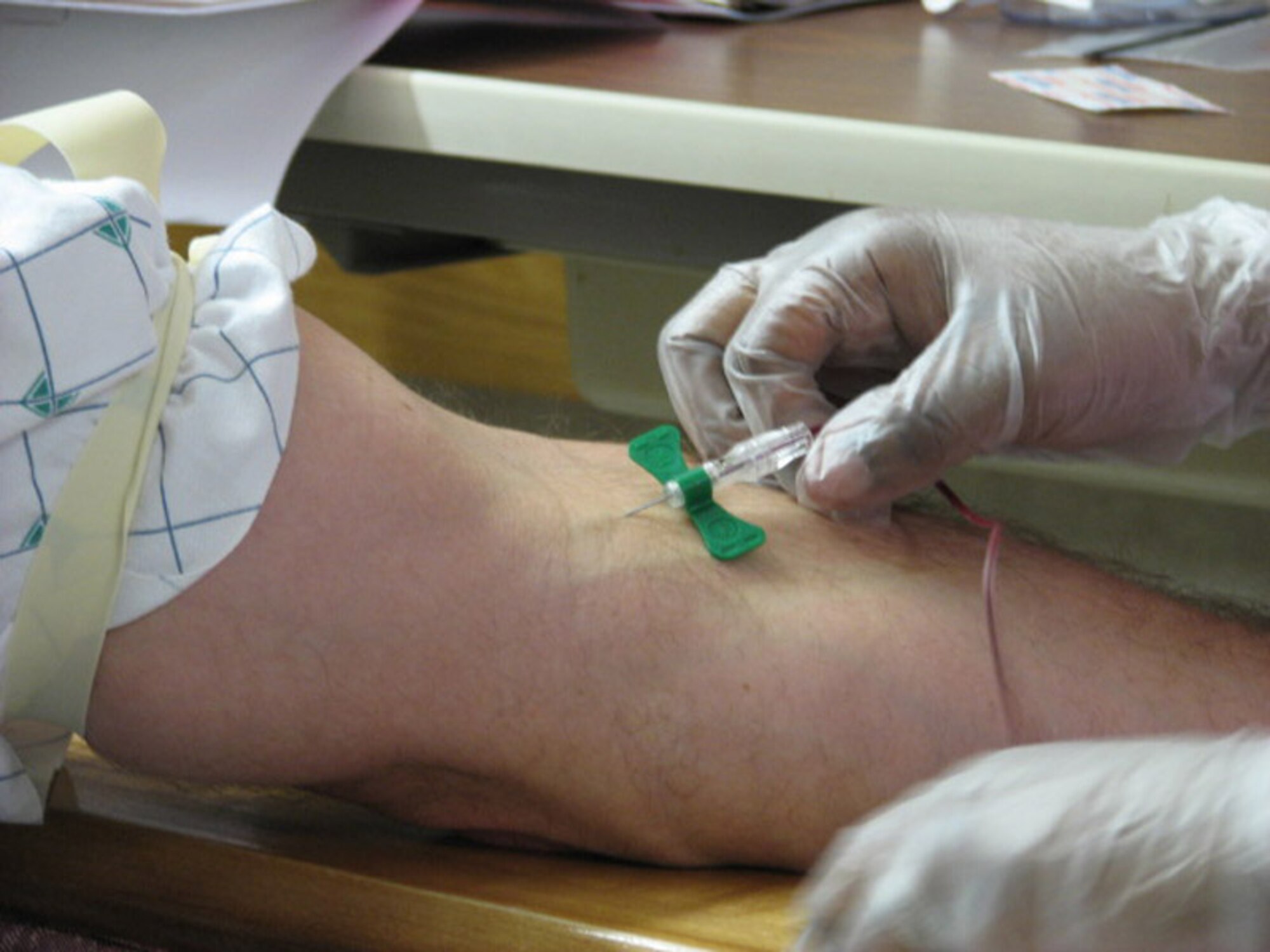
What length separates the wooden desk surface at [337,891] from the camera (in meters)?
0.71

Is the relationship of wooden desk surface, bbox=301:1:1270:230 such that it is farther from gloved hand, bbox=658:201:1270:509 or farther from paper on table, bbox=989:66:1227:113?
gloved hand, bbox=658:201:1270:509

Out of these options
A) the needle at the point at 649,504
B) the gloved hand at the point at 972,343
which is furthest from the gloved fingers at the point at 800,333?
the needle at the point at 649,504

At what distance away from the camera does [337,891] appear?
28.6 inches

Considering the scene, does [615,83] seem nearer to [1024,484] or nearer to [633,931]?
[1024,484]

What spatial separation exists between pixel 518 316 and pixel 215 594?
1646mm

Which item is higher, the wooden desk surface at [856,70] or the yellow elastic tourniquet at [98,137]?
the yellow elastic tourniquet at [98,137]

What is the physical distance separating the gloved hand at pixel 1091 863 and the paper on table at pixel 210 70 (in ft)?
2.87

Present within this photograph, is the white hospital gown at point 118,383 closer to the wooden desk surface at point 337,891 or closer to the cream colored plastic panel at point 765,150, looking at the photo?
the wooden desk surface at point 337,891

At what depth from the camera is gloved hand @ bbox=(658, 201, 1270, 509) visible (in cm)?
91

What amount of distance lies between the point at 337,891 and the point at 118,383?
10.1 inches

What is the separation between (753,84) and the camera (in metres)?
1.30

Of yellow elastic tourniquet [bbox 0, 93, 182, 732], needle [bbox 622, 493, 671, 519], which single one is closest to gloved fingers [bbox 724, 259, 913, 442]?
needle [bbox 622, 493, 671, 519]

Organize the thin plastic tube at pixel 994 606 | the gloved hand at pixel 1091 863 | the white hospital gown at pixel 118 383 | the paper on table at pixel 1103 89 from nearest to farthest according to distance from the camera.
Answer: the gloved hand at pixel 1091 863 → the white hospital gown at pixel 118 383 → the thin plastic tube at pixel 994 606 → the paper on table at pixel 1103 89

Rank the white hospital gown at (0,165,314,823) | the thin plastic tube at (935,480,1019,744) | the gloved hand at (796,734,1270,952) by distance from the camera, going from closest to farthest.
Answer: the gloved hand at (796,734,1270,952), the white hospital gown at (0,165,314,823), the thin plastic tube at (935,480,1019,744)
